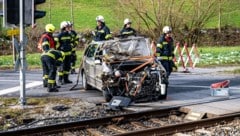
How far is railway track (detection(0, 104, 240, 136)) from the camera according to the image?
9750 mm

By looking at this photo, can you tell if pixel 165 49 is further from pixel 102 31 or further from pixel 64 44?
pixel 64 44

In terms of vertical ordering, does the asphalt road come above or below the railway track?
above

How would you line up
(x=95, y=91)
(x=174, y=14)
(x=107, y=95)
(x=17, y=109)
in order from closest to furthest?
(x=17, y=109), (x=107, y=95), (x=95, y=91), (x=174, y=14)

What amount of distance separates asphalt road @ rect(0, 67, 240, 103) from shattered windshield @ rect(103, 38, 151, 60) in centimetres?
131

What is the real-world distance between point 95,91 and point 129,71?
2610 millimetres

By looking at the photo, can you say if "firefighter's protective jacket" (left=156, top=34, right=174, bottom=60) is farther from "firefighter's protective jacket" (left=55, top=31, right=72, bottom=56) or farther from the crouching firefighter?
"firefighter's protective jacket" (left=55, top=31, right=72, bottom=56)

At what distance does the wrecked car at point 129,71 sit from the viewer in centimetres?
1312

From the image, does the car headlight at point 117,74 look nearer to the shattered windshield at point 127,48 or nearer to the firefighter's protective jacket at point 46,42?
the shattered windshield at point 127,48

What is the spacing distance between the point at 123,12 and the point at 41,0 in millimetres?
23249

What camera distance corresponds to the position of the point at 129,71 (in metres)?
13.4

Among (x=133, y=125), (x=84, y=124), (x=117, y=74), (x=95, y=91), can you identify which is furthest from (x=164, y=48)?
(x=84, y=124)

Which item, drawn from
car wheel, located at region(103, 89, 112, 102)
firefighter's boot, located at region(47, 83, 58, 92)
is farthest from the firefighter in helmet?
car wheel, located at region(103, 89, 112, 102)

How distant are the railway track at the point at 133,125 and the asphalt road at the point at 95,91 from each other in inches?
102

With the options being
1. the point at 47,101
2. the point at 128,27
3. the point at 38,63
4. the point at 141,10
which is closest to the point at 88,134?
the point at 47,101
